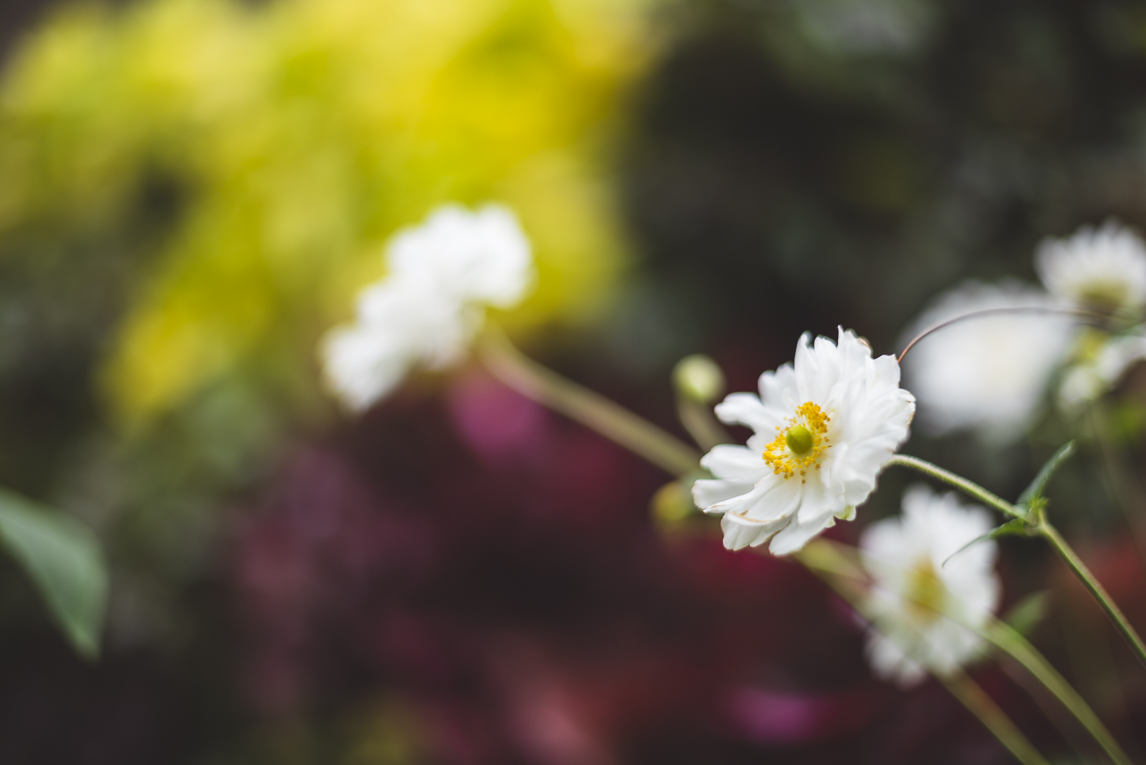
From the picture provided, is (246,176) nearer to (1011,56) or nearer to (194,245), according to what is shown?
(194,245)

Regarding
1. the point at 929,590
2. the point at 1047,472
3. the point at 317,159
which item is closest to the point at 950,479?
the point at 1047,472

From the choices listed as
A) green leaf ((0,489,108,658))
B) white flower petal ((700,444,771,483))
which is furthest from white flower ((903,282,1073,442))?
green leaf ((0,489,108,658))

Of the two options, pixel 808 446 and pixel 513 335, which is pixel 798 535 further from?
pixel 513 335

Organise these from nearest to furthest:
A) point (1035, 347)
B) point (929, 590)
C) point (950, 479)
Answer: point (950, 479) → point (929, 590) → point (1035, 347)

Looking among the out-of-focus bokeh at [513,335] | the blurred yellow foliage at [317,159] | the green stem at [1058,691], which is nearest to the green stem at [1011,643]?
the green stem at [1058,691]

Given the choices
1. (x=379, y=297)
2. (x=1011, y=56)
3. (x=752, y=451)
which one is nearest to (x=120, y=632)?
(x=379, y=297)

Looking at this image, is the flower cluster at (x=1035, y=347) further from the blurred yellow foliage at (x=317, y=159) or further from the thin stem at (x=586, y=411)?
the blurred yellow foliage at (x=317, y=159)
